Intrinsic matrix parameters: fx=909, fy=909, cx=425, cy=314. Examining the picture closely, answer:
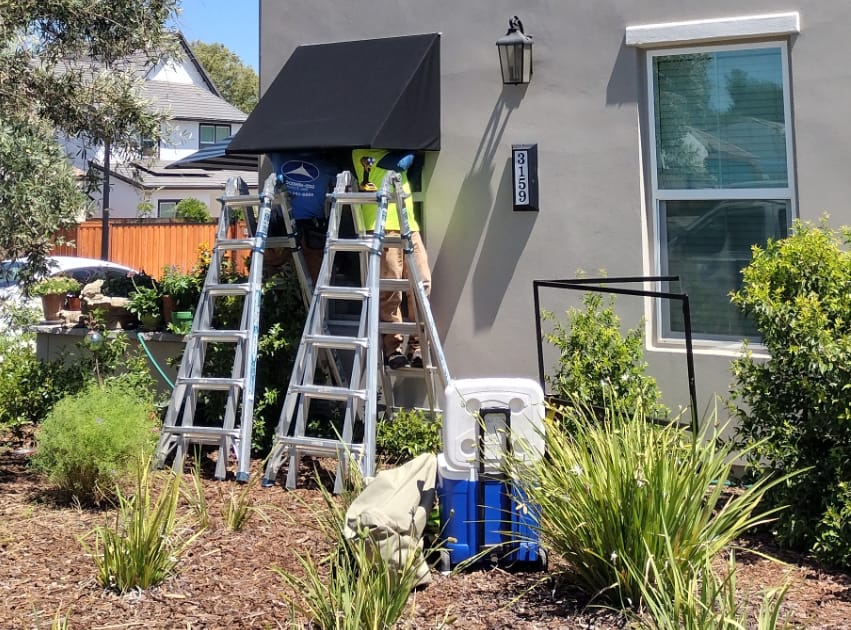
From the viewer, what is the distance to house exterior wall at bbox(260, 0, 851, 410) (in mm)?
6066

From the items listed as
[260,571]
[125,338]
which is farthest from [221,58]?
[260,571]

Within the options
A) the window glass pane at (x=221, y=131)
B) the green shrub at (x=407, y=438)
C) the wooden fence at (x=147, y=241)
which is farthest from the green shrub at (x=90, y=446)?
the window glass pane at (x=221, y=131)

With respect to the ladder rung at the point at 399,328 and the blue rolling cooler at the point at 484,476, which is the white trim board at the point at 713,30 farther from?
the blue rolling cooler at the point at 484,476

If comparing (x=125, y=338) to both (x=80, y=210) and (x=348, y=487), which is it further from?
(x=348, y=487)

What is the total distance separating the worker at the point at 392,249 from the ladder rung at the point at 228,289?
102 centimetres

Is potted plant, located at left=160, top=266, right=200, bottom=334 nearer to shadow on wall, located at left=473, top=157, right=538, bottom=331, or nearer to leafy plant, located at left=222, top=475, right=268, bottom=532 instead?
shadow on wall, located at left=473, top=157, right=538, bottom=331

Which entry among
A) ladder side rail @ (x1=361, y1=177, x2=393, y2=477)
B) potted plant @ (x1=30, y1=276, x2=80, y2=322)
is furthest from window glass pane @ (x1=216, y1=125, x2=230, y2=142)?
ladder side rail @ (x1=361, y1=177, x2=393, y2=477)

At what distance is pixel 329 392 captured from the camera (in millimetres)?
6062

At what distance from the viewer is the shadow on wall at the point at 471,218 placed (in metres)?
7.02

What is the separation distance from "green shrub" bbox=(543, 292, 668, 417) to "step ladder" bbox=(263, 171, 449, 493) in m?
0.93

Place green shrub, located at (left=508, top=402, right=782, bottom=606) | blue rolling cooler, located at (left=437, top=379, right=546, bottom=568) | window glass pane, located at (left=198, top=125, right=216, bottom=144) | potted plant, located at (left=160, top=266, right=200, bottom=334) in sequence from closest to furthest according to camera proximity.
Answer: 1. green shrub, located at (left=508, top=402, right=782, bottom=606)
2. blue rolling cooler, located at (left=437, top=379, right=546, bottom=568)
3. potted plant, located at (left=160, top=266, right=200, bottom=334)
4. window glass pane, located at (left=198, top=125, right=216, bottom=144)

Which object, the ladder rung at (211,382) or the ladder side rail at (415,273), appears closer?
the ladder rung at (211,382)

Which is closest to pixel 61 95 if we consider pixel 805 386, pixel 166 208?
pixel 805 386

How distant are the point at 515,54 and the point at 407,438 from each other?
2.96 meters
